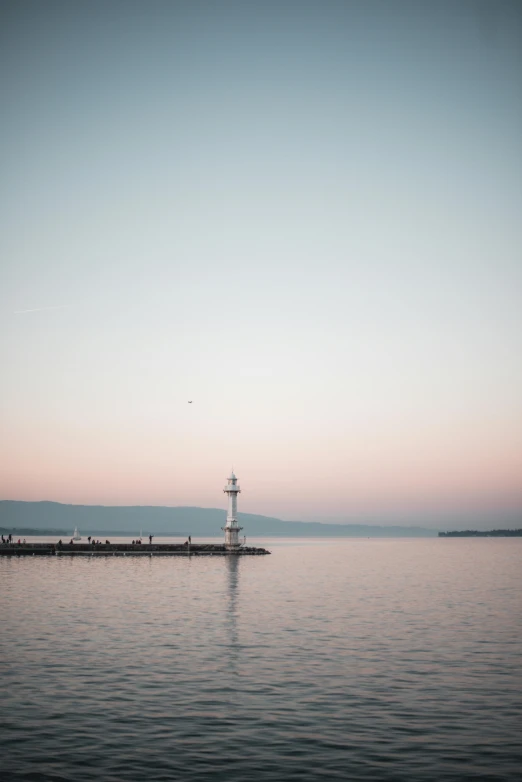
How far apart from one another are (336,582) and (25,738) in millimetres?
62031

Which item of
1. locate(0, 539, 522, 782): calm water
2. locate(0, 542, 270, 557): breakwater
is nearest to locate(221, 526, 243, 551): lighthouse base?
locate(0, 542, 270, 557): breakwater

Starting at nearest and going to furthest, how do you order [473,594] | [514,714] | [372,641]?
1. [514,714]
2. [372,641]
3. [473,594]

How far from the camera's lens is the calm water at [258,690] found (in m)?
19.4

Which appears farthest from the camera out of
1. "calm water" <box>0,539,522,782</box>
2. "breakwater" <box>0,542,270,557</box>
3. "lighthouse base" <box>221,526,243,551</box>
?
"lighthouse base" <box>221,526,243,551</box>

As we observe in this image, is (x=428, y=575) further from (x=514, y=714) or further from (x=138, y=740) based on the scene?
A: (x=138, y=740)

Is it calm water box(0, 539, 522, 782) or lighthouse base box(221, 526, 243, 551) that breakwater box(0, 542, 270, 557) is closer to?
lighthouse base box(221, 526, 243, 551)

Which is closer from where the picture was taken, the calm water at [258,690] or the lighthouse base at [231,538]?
the calm water at [258,690]

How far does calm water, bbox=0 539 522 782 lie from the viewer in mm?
19406

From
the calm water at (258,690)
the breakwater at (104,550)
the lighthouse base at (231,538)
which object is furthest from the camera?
the lighthouse base at (231,538)

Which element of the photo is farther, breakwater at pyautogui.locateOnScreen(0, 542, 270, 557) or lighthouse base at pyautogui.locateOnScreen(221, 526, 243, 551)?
lighthouse base at pyautogui.locateOnScreen(221, 526, 243, 551)

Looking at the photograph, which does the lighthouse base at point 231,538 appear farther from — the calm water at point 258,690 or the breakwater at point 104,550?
the calm water at point 258,690

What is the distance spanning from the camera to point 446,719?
23547 mm

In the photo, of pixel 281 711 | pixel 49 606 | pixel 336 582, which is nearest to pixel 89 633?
pixel 49 606

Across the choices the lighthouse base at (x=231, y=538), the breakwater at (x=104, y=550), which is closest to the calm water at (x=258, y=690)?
the breakwater at (x=104, y=550)
